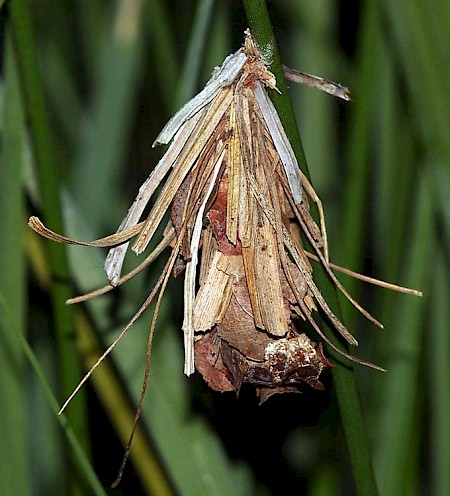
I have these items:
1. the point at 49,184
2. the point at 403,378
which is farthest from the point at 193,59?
the point at 403,378

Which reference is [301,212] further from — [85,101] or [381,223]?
[85,101]

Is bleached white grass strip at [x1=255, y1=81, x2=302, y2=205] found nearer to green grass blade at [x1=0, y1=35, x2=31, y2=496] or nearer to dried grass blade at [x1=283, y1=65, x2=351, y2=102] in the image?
dried grass blade at [x1=283, y1=65, x2=351, y2=102]

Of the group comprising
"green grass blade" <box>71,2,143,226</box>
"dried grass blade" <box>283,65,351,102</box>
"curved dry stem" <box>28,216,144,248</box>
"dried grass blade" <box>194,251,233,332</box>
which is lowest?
"dried grass blade" <box>194,251,233,332</box>

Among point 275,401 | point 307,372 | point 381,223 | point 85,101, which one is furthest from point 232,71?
point 85,101

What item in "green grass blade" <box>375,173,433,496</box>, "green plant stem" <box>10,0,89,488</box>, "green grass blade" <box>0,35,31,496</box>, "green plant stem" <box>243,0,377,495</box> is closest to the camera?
"green plant stem" <box>243,0,377,495</box>

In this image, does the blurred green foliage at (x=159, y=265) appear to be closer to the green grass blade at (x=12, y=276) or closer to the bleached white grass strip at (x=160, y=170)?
the green grass blade at (x=12, y=276)

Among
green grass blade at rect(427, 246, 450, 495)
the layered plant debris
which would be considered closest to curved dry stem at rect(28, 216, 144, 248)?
the layered plant debris

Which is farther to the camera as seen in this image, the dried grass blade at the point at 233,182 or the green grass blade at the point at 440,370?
the green grass blade at the point at 440,370

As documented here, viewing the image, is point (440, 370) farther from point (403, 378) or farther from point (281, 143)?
point (281, 143)

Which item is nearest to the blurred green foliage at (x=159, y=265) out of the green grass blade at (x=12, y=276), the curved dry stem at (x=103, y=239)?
the green grass blade at (x=12, y=276)
